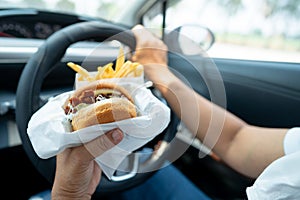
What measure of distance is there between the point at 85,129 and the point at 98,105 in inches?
1.7

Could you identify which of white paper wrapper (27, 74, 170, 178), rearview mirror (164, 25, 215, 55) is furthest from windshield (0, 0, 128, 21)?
white paper wrapper (27, 74, 170, 178)

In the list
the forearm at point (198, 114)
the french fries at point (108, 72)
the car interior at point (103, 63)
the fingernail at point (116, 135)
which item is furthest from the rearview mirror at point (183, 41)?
the fingernail at point (116, 135)

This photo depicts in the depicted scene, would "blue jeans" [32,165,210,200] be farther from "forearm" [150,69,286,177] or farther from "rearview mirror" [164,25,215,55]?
"rearview mirror" [164,25,215,55]

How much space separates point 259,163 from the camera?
833 mm

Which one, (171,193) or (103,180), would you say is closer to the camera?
(103,180)

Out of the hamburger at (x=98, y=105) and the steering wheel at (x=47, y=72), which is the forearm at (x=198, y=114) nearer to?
the steering wheel at (x=47, y=72)

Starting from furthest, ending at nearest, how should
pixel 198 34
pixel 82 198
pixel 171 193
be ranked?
pixel 198 34, pixel 171 193, pixel 82 198

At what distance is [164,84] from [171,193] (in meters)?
0.41

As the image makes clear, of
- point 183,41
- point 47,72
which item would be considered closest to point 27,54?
point 47,72

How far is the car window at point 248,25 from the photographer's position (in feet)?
3.71

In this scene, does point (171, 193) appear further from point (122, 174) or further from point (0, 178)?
point (0, 178)

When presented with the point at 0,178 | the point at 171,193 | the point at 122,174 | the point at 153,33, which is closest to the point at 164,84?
the point at 153,33

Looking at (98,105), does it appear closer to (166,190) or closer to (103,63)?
(103,63)

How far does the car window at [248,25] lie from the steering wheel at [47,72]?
40 cm
